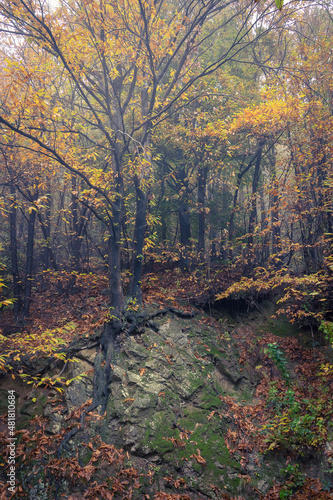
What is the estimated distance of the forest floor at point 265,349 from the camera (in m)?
5.43

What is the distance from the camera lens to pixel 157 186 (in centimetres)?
1305

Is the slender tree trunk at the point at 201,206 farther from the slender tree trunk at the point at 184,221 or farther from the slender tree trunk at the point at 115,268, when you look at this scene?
the slender tree trunk at the point at 115,268

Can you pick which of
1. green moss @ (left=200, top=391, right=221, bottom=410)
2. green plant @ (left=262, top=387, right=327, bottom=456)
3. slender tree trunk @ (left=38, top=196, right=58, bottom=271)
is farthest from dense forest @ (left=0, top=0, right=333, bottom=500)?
green moss @ (left=200, top=391, right=221, bottom=410)

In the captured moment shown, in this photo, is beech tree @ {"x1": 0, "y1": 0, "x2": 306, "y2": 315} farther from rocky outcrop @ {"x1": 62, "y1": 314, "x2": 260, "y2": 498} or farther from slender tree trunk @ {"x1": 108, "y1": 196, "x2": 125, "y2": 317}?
rocky outcrop @ {"x1": 62, "y1": 314, "x2": 260, "y2": 498}

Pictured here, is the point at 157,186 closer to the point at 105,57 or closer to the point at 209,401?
the point at 105,57

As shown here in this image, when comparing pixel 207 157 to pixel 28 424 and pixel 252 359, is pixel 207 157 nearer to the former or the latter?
pixel 252 359

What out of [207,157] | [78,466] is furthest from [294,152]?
[78,466]

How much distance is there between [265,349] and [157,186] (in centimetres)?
907

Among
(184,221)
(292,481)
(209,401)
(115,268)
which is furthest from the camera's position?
(184,221)

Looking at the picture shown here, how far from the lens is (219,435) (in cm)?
600

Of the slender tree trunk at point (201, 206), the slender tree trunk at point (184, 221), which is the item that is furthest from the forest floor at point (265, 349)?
the slender tree trunk at point (201, 206)

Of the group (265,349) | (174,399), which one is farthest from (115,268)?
(265,349)

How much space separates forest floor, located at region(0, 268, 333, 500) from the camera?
5.43 m

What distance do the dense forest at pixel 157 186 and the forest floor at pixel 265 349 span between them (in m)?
0.05
